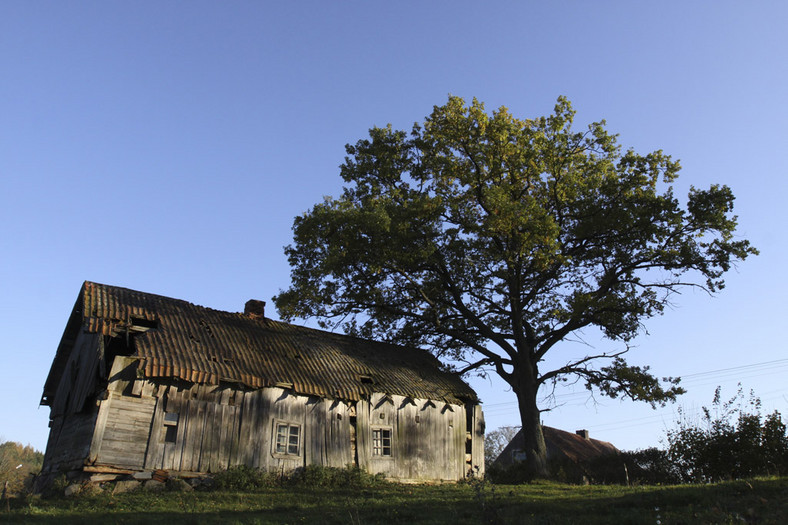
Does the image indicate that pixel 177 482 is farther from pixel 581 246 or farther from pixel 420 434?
pixel 581 246

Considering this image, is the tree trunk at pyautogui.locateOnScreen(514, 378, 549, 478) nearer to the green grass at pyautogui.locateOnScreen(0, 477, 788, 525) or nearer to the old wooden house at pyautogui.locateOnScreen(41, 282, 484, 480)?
the old wooden house at pyautogui.locateOnScreen(41, 282, 484, 480)

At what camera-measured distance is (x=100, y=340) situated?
1875cm

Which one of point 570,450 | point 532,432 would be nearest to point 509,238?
point 532,432

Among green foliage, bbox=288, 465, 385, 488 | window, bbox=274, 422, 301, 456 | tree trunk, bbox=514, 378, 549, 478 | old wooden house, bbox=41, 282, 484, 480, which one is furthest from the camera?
tree trunk, bbox=514, 378, 549, 478

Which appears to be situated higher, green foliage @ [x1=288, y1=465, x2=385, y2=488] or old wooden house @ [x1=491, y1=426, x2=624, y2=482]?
old wooden house @ [x1=491, y1=426, x2=624, y2=482]

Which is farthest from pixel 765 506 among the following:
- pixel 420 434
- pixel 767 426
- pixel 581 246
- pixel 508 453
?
pixel 508 453

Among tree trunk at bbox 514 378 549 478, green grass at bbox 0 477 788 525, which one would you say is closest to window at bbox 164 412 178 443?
green grass at bbox 0 477 788 525

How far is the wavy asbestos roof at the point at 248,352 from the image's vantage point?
19016 mm

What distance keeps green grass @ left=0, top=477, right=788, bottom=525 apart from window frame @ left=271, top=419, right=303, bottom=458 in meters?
3.08

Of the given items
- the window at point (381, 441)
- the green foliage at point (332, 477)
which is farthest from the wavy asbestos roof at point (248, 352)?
the green foliage at point (332, 477)

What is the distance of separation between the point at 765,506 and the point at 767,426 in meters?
12.4

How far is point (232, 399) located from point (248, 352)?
2.23 meters

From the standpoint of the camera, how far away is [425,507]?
1446 cm

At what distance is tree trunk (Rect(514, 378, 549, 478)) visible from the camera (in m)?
24.3
